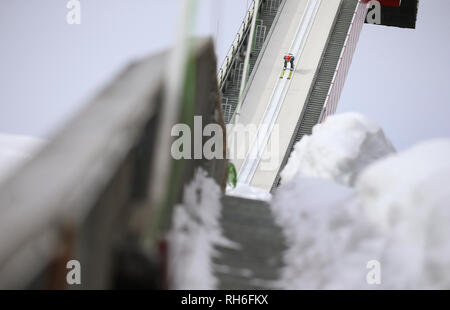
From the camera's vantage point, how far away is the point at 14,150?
154 inches

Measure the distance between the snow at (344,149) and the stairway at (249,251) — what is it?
0.54 metres

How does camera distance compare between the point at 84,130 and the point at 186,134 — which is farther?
the point at 186,134

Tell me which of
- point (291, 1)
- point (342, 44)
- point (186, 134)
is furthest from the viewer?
point (291, 1)

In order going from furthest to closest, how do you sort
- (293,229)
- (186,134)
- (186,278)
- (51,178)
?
(293,229), (186,134), (186,278), (51,178)

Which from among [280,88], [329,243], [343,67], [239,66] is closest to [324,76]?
[343,67]

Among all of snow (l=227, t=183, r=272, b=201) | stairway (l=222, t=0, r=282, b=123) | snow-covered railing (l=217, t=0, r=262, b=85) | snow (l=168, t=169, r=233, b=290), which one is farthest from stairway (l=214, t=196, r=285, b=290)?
snow-covered railing (l=217, t=0, r=262, b=85)

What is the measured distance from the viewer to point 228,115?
491 inches

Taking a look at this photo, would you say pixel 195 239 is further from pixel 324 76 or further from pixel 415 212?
pixel 324 76

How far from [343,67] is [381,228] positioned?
12098 millimetres

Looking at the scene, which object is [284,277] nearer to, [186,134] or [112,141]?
[186,134]

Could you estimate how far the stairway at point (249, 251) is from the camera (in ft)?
7.54
